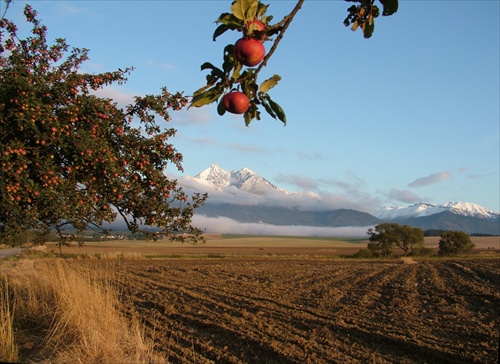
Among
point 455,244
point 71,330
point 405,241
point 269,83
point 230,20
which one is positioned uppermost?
point 230,20

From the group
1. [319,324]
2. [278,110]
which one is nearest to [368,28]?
[278,110]

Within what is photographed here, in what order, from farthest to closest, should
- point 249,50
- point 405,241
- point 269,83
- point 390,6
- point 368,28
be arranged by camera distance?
point 405,241 → point 368,28 → point 390,6 → point 269,83 → point 249,50

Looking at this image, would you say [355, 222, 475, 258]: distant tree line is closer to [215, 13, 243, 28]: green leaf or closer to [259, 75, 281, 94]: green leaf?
[259, 75, 281, 94]: green leaf

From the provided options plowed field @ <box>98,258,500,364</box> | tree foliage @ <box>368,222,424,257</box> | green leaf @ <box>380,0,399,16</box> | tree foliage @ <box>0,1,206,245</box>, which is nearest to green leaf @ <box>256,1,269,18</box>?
green leaf @ <box>380,0,399,16</box>

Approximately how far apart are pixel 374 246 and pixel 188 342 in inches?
2097

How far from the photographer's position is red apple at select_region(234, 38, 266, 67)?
1.42 m

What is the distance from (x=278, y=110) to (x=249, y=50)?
229 mm

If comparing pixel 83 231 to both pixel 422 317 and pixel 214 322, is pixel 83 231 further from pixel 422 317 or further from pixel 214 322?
pixel 422 317

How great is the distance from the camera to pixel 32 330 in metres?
8.44

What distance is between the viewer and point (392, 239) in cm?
→ 5847

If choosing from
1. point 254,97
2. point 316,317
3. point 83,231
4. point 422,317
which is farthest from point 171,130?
point 422,317

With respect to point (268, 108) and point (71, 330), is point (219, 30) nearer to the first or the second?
point (268, 108)

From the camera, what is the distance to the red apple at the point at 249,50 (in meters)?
1.42

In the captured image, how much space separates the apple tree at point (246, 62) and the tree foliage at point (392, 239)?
194 ft
